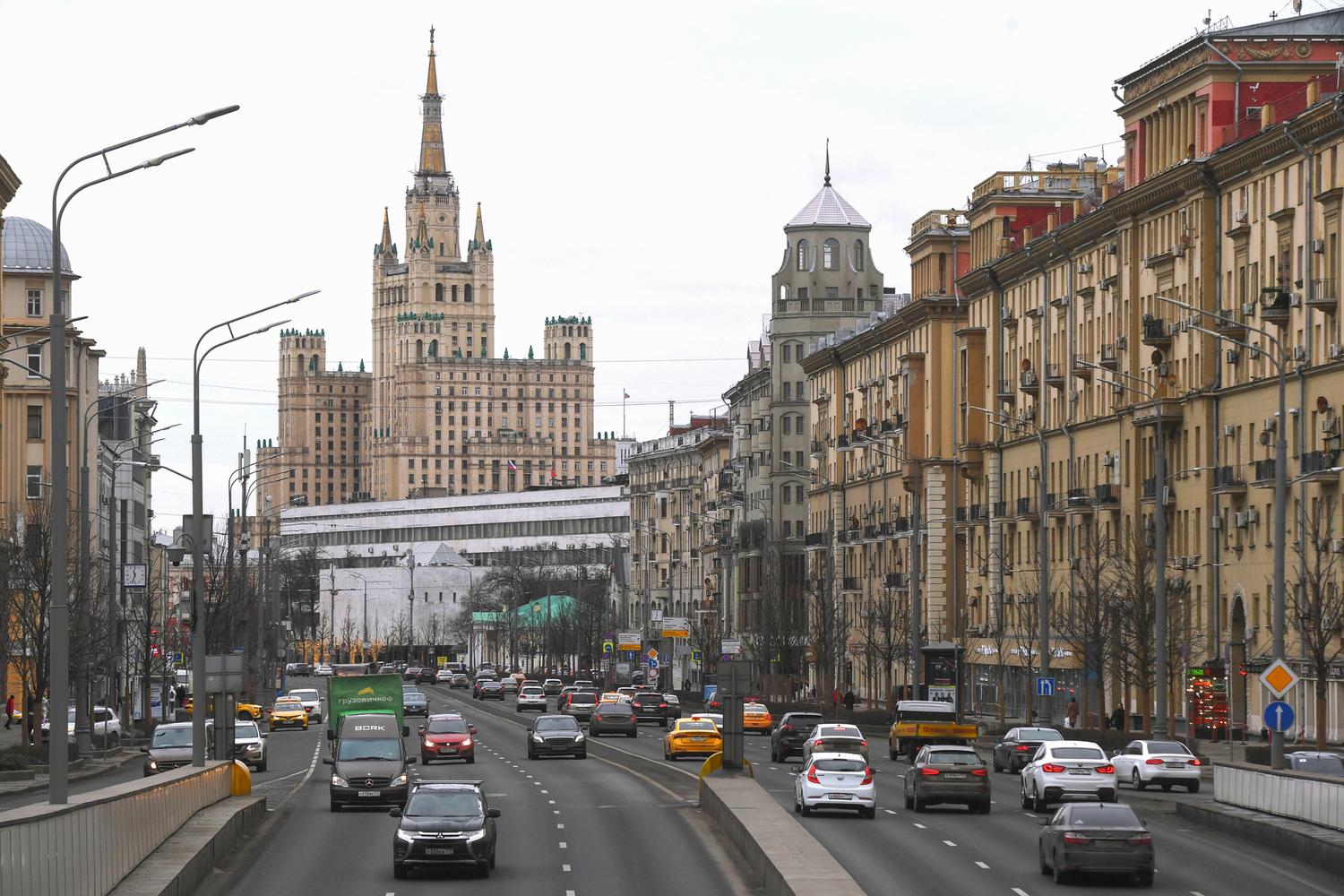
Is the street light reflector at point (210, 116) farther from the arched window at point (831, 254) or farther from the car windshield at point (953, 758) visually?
the arched window at point (831, 254)

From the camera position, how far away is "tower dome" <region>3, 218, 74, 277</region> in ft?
348

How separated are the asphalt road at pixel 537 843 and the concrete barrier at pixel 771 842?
0.38m

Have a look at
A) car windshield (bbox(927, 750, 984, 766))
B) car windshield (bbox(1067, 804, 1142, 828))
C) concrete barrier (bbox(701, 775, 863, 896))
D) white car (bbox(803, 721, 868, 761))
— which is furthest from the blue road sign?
white car (bbox(803, 721, 868, 761))

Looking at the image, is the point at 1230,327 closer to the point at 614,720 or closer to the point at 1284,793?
the point at 614,720

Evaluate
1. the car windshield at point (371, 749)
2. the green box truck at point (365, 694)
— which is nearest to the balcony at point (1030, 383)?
the green box truck at point (365, 694)

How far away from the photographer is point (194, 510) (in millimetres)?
44469

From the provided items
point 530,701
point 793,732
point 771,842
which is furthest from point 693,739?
point 530,701

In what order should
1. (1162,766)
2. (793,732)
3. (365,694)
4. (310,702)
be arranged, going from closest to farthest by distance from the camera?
1. (1162,766)
2. (793,732)
3. (365,694)
4. (310,702)

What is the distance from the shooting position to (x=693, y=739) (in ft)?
216

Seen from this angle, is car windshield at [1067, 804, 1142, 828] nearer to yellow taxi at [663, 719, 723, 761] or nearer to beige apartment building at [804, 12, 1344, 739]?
beige apartment building at [804, 12, 1344, 739]

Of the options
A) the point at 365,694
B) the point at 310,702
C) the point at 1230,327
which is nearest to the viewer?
the point at 365,694

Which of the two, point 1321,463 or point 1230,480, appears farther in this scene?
point 1230,480

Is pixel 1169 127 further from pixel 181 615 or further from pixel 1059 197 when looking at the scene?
pixel 181 615

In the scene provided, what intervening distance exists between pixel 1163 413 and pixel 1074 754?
30.1 m
